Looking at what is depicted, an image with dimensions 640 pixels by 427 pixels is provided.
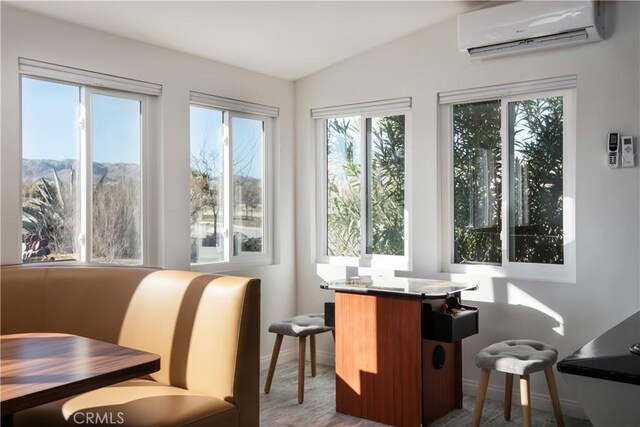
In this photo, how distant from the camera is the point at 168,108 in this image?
151 inches

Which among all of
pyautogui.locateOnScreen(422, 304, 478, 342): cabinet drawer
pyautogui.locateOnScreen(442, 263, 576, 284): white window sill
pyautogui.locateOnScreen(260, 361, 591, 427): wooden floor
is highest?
pyautogui.locateOnScreen(442, 263, 576, 284): white window sill

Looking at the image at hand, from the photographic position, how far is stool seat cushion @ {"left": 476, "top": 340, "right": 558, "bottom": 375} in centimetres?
293

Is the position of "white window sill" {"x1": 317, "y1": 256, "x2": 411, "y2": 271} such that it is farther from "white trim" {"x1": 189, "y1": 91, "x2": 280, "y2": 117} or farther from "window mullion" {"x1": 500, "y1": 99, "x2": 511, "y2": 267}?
"white trim" {"x1": 189, "y1": 91, "x2": 280, "y2": 117}

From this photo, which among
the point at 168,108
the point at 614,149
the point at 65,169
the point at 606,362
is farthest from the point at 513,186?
the point at 65,169

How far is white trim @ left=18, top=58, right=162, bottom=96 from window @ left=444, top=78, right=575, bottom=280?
2.06 metres

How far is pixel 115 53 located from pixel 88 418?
2207 millimetres

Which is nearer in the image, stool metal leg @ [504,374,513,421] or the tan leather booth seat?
the tan leather booth seat

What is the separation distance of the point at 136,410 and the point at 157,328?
1.81 feet

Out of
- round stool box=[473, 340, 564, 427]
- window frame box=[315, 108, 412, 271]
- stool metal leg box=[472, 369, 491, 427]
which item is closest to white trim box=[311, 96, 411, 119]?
window frame box=[315, 108, 412, 271]

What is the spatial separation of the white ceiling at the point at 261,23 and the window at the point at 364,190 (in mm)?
582

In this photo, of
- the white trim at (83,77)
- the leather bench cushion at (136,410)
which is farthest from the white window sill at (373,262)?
the leather bench cushion at (136,410)

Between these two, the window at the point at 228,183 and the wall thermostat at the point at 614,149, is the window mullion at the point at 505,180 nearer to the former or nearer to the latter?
the wall thermostat at the point at 614,149

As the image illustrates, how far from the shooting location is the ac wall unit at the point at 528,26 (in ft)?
10.6

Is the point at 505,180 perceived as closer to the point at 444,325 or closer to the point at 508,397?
the point at 444,325
